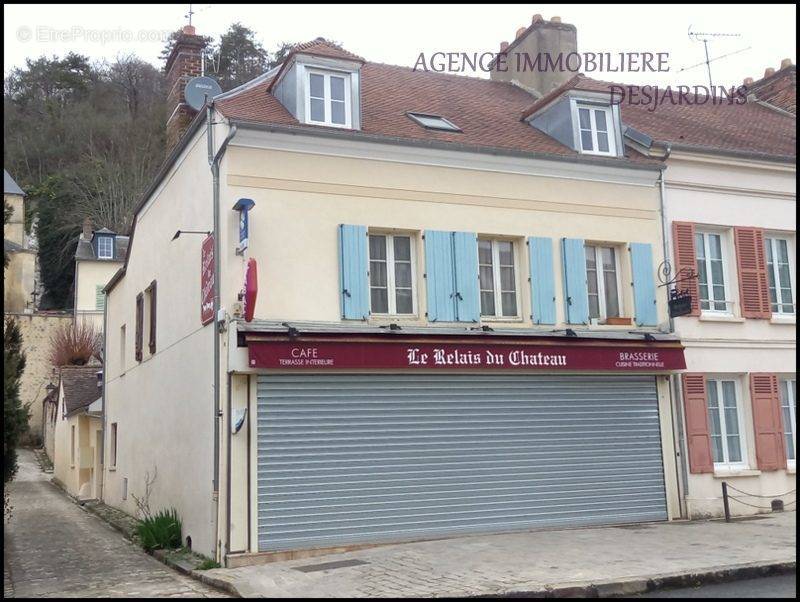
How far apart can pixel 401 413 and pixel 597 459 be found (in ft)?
10.6

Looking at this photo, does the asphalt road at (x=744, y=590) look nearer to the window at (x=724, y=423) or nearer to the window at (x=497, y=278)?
the window at (x=724, y=423)

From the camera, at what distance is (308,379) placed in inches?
421

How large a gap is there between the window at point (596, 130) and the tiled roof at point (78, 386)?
16.7 m

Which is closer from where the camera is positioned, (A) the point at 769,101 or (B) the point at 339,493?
(B) the point at 339,493

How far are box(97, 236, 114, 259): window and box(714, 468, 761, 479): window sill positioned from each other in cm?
3355

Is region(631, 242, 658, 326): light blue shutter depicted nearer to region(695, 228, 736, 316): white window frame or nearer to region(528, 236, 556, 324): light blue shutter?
region(695, 228, 736, 316): white window frame

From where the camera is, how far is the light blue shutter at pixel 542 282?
1227cm

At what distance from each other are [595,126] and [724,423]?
17.6 feet

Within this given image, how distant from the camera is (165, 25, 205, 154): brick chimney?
1502 centimetres

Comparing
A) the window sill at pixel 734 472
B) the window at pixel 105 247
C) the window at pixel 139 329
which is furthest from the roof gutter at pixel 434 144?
the window at pixel 105 247

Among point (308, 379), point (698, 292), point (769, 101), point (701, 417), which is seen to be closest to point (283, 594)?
point (308, 379)

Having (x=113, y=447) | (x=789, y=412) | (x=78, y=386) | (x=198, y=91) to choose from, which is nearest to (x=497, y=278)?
(x=789, y=412)

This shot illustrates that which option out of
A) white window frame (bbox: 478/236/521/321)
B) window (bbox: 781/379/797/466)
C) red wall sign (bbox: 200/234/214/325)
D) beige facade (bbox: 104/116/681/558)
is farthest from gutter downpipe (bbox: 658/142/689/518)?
red wall sign (bbox: 200/234/214/325)

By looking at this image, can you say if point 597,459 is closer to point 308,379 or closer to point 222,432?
point 308,379
